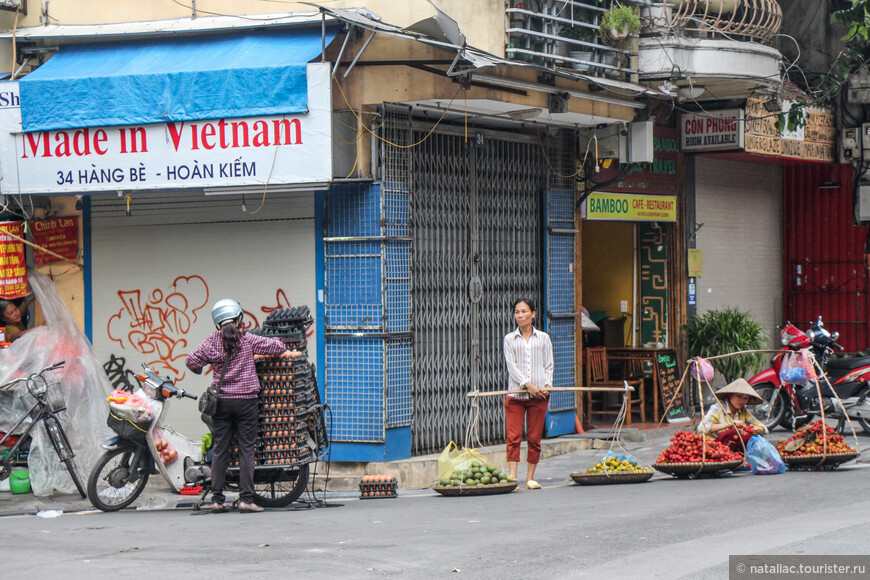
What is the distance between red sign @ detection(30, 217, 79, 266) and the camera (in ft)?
41.7

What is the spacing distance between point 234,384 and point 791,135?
1072 centimetres

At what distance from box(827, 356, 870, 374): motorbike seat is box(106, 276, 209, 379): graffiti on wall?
7742 mm

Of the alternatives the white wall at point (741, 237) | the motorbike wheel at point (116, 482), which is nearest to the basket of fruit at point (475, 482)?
the motorbike wheel at point (116, 482)

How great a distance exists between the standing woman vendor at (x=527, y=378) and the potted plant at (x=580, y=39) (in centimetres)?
320

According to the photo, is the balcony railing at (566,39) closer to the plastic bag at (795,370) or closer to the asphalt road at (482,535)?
the plastic bag at (795,370)

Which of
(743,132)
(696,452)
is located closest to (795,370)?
(696,452)

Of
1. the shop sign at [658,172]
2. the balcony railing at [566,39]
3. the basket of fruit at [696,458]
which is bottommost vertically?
the basket of fruit at [696,458]

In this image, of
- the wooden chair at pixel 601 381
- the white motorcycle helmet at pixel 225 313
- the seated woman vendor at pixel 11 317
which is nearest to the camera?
the white motorcycle helmet at pixel 225 313

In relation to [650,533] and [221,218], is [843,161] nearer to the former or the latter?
[221,218]

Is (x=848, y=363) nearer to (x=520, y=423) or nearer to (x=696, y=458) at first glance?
(x=696, y=458)

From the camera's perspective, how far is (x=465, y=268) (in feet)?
41.3

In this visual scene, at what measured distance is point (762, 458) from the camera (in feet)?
36.1

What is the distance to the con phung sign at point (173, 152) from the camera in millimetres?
10648

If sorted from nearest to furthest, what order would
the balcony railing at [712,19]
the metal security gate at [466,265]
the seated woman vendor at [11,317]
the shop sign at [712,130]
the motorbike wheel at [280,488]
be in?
the motorbike wheel at [280,488] < the metal security gate at [466,265] < the seated woman vendor at [11,317] < the balcony railing at [712,19] < the shop sign at [712,130]
